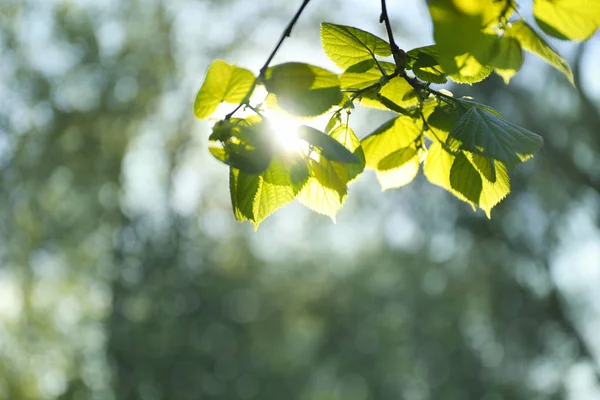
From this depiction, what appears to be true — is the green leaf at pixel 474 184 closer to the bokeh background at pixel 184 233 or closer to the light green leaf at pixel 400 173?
the light green leaf at pixel 400 173

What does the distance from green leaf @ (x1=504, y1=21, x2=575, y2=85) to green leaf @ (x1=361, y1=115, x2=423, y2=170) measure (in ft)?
0.54

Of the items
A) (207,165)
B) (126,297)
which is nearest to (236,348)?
(126,297)

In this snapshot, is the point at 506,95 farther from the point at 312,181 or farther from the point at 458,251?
the point at 312,181

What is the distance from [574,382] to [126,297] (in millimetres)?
5999

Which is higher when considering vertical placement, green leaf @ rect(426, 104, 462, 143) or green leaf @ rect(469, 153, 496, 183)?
green leaf @ rect(426, 104, 462, 143)

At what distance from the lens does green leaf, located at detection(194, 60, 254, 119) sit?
52 cm

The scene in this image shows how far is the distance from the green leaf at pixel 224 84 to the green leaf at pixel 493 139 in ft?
0.58

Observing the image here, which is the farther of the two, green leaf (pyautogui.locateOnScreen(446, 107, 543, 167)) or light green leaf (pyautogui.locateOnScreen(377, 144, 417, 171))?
light green leaf (pyautogui.locateOnScreen(377, 144, 417, 171))

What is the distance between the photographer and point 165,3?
9086 mm

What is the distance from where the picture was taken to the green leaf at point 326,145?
1.68 feet

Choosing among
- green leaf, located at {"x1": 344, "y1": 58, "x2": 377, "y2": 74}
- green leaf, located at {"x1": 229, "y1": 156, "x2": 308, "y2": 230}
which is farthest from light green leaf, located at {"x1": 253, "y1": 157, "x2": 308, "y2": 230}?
green leaf, located at {"x1": 344, "y1": 58, "x2": 377, "y2": 74}

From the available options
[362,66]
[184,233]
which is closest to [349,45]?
[362,66]

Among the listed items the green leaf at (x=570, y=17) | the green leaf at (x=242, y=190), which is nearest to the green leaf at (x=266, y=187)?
the green leaf at (x=242, y=190)

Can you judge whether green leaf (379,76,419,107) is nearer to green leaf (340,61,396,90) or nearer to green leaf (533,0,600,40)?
green leaf (340,61,396,90)
